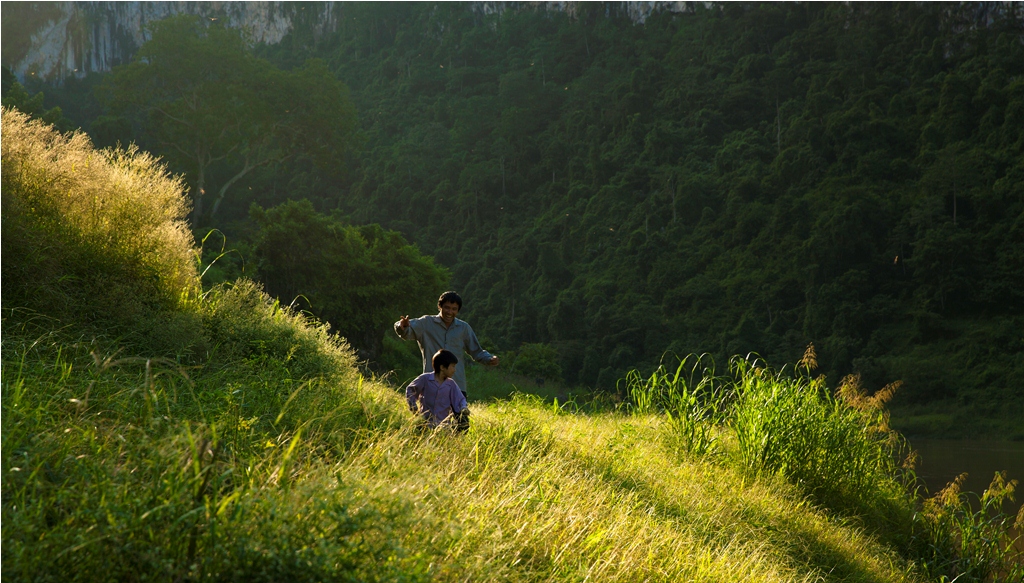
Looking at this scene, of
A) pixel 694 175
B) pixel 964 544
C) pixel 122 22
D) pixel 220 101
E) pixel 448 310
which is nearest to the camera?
pixel 448 310

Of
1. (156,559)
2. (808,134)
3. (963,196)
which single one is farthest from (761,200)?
(156,559)

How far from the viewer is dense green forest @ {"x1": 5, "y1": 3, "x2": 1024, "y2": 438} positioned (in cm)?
4278

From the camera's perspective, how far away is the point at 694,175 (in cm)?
5775

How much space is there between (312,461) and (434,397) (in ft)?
5.21

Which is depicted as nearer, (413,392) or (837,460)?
(413,392)

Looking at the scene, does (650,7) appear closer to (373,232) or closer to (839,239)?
(839,239)

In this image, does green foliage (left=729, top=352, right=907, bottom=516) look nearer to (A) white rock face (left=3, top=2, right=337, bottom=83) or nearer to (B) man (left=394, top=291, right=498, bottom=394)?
(B) man (left=394, top=291, right=498, bottom=394)

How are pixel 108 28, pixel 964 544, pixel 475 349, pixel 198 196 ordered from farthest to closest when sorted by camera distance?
pixel 108 28 < pixel 198 196 < pixel 964 544 < pixel 475 349

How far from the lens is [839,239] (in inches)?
1923

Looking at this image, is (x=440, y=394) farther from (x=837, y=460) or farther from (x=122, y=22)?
(x=122, y=22)

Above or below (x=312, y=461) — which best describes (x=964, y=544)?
below

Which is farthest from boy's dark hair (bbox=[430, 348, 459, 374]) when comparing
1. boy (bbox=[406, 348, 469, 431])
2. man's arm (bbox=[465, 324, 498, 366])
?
man's arm (bbox=[465, 324, 498, 366])

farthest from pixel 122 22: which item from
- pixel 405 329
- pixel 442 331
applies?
pixel 442 331

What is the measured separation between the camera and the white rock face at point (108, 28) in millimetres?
52094
